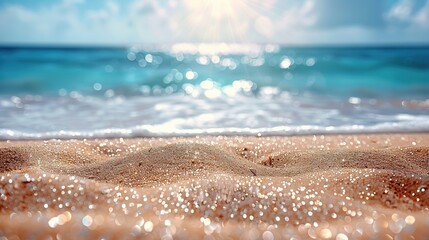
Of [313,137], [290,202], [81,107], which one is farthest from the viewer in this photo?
[81,107]

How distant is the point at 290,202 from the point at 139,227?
19.4 inches

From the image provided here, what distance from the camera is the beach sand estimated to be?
1138 millimetres

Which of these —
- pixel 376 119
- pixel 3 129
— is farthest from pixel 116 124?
pixel 376 119

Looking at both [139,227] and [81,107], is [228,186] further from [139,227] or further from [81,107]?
[81,107]

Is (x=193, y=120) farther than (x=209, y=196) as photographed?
Yes

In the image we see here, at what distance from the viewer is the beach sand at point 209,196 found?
1138 millimetres

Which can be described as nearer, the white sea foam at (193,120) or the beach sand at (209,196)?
the beach sand at (209,196)

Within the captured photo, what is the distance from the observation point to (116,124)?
3566 millimetres

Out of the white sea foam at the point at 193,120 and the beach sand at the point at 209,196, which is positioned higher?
Result: the white sea foam at the point at 193,120

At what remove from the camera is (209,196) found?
141 cm

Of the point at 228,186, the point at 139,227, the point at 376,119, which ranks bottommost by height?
the point at 139,227

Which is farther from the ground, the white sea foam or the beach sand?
the white sea foam

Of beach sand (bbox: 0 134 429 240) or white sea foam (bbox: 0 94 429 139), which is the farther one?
white sea foam (bbox: 0 94 429 139)

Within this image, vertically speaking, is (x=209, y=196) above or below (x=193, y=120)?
below
